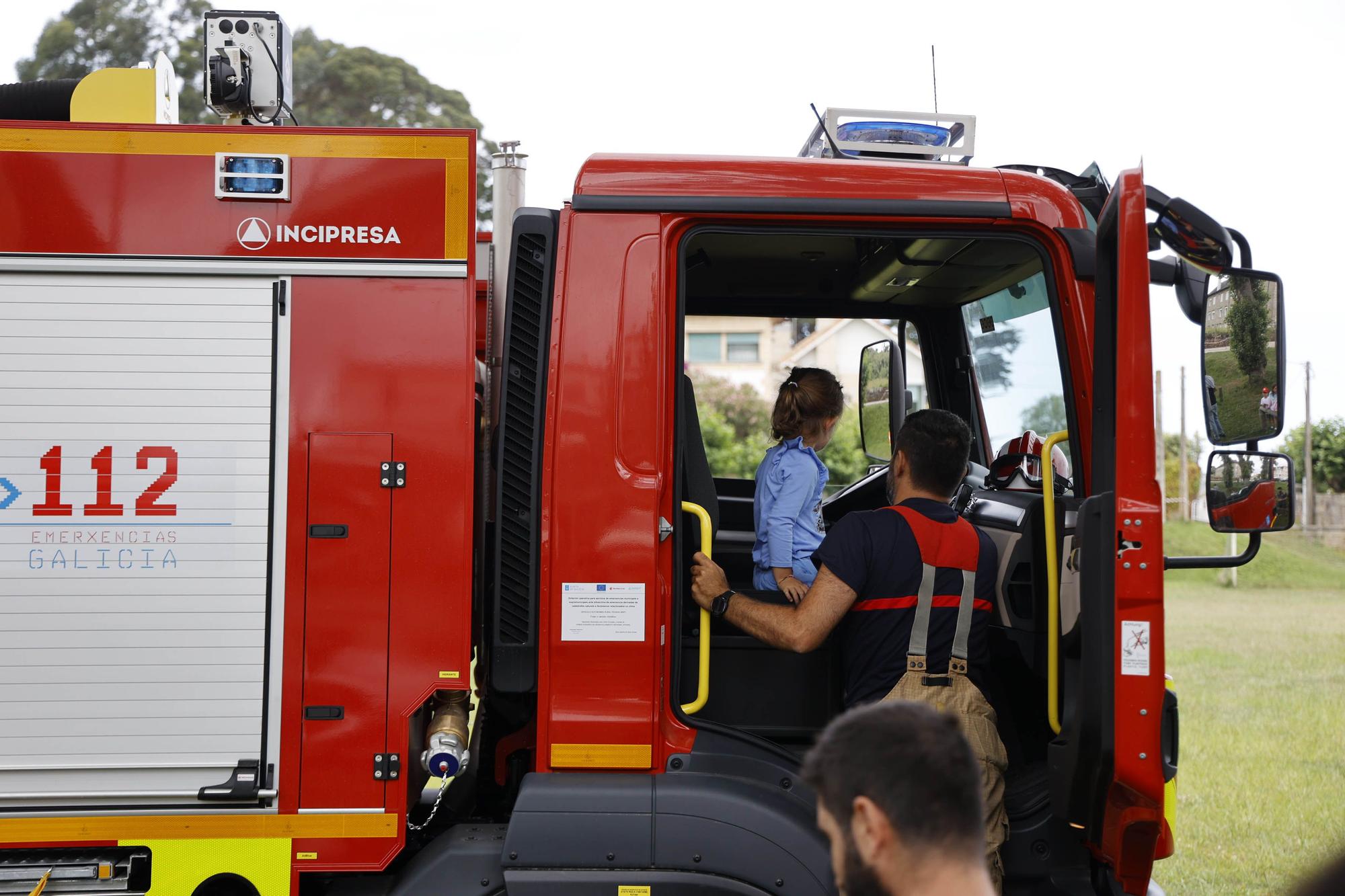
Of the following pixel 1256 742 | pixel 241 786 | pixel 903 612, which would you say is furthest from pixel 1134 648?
pixel 1256 742

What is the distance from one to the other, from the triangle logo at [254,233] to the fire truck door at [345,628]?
550mm

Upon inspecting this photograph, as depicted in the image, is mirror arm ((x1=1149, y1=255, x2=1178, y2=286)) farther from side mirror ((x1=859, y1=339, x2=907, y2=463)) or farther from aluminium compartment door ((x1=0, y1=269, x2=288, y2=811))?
aluminium compartment door ((x1=0, y1=269, x2=288, y2=811))

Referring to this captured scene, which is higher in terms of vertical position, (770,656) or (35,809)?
(770,656)

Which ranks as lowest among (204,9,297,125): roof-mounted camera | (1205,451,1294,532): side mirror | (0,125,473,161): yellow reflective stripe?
(1205,451,1294,532): side mirror

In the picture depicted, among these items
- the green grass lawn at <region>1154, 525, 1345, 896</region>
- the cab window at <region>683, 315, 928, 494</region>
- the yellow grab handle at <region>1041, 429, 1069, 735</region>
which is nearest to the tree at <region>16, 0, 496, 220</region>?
the cab window at <region>683, 315, 928, 494</region>

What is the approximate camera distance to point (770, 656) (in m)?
3.20

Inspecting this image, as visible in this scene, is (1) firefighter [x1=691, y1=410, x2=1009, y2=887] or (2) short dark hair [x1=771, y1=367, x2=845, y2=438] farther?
(2) short dark hair [x1=771, y1=367, x2=845, y2=438]

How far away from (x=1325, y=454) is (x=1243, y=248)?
33485mm

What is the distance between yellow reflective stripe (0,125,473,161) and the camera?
2764mm

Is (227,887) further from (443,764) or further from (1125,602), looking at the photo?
(1125,602)

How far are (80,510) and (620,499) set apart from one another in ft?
4.47

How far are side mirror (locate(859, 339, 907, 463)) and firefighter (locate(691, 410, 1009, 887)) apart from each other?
1.44 meters

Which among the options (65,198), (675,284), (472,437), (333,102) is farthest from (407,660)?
(333,102)

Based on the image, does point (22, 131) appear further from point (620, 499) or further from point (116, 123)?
point (620, 499)
